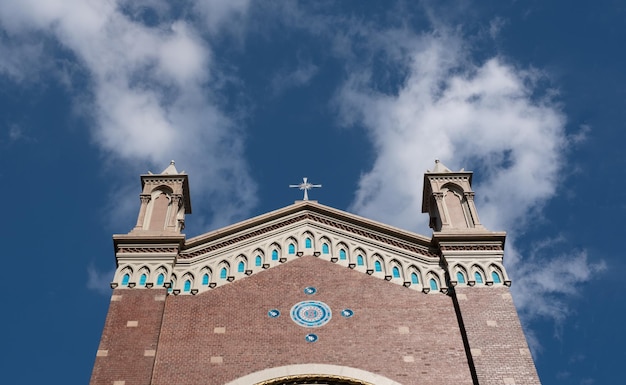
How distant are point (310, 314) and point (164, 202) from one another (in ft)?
21.2

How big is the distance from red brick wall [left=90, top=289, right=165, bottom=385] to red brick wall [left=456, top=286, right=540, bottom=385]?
7.85m

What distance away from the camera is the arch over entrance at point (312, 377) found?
60.1 feet

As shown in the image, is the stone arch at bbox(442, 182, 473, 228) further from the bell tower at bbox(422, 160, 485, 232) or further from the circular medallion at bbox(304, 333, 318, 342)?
the circular medallion at bbox(304, 333, 318, 342)

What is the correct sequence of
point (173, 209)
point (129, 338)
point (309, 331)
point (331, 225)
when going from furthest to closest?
point (173, 209) < point (331, 225) < point (309, 331) < point (129, 338)

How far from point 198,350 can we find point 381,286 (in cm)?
532

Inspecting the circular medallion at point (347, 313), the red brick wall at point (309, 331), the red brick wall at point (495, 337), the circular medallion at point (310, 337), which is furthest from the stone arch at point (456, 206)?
the circular medallion at point (310, 337)

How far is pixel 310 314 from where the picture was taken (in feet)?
66.5

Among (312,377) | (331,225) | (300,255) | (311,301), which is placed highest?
(331,225)

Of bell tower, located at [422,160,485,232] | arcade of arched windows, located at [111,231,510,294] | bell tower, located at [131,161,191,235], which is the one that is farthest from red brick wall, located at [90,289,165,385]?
bell tower, located at [422,160,485,232]

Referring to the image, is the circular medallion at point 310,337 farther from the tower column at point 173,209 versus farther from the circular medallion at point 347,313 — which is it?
the tower column at point 173,209

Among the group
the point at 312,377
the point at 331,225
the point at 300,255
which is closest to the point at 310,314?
the point at 312,377

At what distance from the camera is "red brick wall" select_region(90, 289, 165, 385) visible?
18172 mm

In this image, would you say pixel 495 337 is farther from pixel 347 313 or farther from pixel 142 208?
pixel 142 208

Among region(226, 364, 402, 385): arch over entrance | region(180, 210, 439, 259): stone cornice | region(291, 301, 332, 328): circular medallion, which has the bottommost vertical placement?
region(226, 364, 402, 385): arch over entrance
